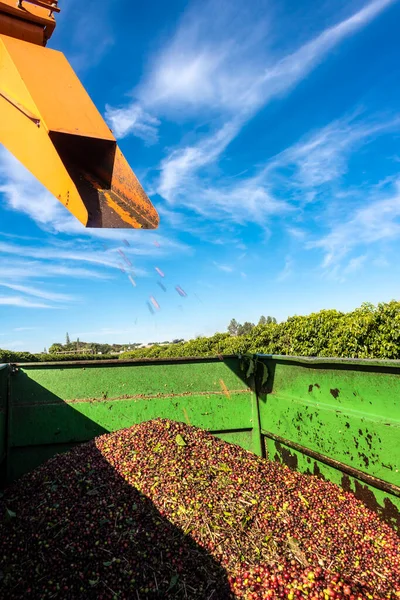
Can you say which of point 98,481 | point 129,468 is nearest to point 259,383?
point 129,468

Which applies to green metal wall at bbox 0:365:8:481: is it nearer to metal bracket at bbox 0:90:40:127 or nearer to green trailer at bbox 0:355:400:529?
green trailer at bbox 0:355:400:529

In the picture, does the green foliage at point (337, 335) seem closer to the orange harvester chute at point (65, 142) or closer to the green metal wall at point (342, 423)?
the green metal wall at point (342, 423)

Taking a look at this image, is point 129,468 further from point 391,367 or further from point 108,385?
point 391,367

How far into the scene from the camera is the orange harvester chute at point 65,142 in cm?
164

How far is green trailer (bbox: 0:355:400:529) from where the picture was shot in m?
2.50

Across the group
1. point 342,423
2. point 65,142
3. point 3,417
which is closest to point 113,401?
point 3,417

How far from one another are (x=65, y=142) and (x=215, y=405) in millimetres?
2703

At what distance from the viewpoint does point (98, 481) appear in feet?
8.79

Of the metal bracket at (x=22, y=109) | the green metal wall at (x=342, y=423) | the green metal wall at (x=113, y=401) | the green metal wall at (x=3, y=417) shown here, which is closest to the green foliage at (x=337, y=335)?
the green metal wall at (x=113, y=401)

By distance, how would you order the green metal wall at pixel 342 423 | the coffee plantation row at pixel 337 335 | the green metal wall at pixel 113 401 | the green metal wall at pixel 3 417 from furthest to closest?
the coffee plantation row at pixel 337 335, the green metal wall at pixel 113 401, the green metal wall at pixel 3 417, the green metal wall at pixel 342 423

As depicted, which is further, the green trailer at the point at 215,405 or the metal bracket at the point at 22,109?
the green trailer at the point at 215,405

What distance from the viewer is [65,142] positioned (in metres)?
1.66

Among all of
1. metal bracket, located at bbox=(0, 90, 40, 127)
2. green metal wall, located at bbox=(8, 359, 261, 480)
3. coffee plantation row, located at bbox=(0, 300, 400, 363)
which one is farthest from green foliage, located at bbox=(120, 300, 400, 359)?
metal bracket, located at bbox=(0, 90, 40, 127)

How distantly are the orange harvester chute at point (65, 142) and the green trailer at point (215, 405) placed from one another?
1.76 m
